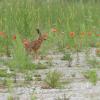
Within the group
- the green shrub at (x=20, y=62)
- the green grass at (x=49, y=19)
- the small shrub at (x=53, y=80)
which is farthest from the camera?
the green grass at (x=49, y=19)

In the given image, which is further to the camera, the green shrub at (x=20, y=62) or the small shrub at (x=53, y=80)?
the green shrub at (x=20, y=62)

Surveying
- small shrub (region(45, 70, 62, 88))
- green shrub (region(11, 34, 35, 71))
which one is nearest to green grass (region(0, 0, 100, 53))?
green shrub (region(11, 34, 35, 71))

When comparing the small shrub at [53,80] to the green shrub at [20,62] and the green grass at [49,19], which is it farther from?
the green grass at [49,19]

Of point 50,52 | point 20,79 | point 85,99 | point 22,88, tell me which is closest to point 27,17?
point 50,52

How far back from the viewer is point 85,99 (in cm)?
418

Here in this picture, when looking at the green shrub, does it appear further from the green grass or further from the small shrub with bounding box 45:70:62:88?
the green grass

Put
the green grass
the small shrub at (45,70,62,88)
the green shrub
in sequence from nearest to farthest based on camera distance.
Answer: the small shrub at (45,70,62,88) → the green shrub → the green grass

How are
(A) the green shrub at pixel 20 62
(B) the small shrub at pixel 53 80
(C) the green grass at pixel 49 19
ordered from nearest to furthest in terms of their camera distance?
(B) the small shrub at pixel 53 80 → (A) the green shrub at pixel 20 62 → (C) the green grass at pixel 49 19

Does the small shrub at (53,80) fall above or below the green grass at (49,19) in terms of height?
below

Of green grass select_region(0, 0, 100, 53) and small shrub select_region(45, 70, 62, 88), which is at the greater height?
green grass select_region(0, 0, 100, 53)

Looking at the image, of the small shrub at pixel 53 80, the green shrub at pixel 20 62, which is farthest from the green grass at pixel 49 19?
the small shrub at pixel 53 80

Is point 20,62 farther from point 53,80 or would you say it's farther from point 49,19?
point 49,19

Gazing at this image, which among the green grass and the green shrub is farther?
the green grass

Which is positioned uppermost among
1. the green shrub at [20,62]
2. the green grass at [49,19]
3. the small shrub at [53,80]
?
the green grass at [49,19]
